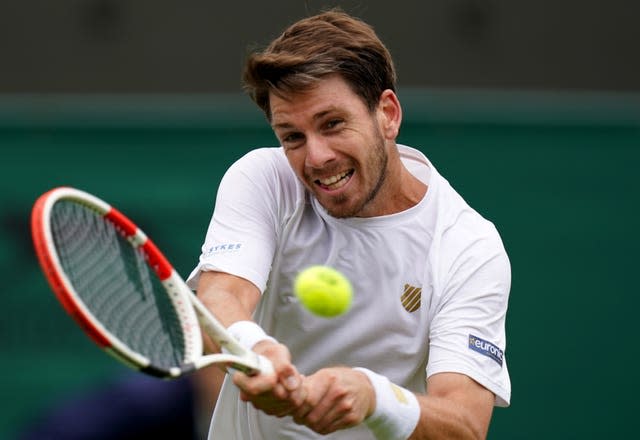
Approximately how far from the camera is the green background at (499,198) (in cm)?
622

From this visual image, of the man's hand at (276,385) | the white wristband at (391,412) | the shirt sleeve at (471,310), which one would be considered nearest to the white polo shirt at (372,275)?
the shirt sleeve at (471,310)

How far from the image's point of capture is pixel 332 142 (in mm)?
3928

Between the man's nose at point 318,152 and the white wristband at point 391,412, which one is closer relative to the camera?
the white wristband at point 391,412

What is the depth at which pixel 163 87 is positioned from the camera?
704cm

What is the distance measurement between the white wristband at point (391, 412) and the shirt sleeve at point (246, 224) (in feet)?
1.75

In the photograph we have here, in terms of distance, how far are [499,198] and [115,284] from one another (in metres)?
3.33

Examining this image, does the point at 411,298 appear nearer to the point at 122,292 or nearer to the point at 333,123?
the point at 333,123

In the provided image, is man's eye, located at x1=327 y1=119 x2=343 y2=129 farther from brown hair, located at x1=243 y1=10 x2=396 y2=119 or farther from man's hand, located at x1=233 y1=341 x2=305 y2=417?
man's hand, located at x1=233 y1=341 x2=305 y2=417

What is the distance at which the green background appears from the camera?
20.4ft

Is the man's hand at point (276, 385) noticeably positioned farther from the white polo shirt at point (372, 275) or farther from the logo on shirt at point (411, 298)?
the logo on shirt at point (411, 298)

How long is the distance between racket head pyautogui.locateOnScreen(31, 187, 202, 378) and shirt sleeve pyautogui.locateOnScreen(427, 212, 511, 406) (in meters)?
0.90

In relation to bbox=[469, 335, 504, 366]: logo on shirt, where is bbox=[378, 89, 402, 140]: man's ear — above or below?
above

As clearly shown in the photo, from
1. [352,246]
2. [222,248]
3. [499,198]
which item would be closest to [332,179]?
[352,246]

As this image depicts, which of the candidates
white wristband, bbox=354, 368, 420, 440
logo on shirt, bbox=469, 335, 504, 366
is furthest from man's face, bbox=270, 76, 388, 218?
white wristband, bbox=354, 368, 420, 440
